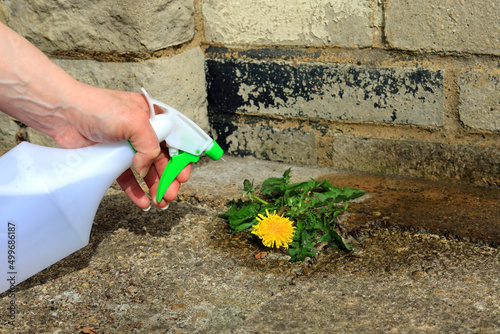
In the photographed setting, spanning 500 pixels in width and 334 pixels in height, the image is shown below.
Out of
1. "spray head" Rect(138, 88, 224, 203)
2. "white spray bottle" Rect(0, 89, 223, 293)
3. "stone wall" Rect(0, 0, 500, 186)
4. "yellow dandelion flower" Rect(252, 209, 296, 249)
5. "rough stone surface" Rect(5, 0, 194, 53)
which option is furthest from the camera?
"rough stone surface" Rect(5, 0, 194, 53)

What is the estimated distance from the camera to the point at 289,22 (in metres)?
2.34

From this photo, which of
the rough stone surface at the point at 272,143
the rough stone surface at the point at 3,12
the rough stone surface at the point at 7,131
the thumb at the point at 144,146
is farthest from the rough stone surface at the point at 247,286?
the rough stone surface at the point at 3,12

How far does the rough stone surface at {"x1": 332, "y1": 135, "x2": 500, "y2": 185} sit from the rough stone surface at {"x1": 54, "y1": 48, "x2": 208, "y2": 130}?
0.66 meters

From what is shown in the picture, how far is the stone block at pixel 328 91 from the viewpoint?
7.32 ft

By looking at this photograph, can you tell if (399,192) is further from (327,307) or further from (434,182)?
(327,307)

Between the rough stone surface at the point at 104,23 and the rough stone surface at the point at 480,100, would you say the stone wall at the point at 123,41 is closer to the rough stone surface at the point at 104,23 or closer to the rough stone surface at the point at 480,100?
the rough stone surface at the point at 104,23

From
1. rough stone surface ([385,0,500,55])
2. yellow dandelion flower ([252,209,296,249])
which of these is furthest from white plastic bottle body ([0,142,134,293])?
rough stone surface ([385,0,500,55])

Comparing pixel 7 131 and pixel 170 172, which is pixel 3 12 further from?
pixel 170 172

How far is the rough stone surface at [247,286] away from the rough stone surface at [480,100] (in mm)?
362

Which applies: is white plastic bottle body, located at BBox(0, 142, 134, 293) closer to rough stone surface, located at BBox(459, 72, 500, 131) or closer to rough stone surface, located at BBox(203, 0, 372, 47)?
rough stone surface, located at BBox(203, 0, 372, 47)

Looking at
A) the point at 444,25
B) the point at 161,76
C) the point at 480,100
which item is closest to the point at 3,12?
the point at 161,76

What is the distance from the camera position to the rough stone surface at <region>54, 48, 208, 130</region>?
7.63ft

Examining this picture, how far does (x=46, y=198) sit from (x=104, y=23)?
3.58 feet

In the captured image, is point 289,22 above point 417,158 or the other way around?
above
